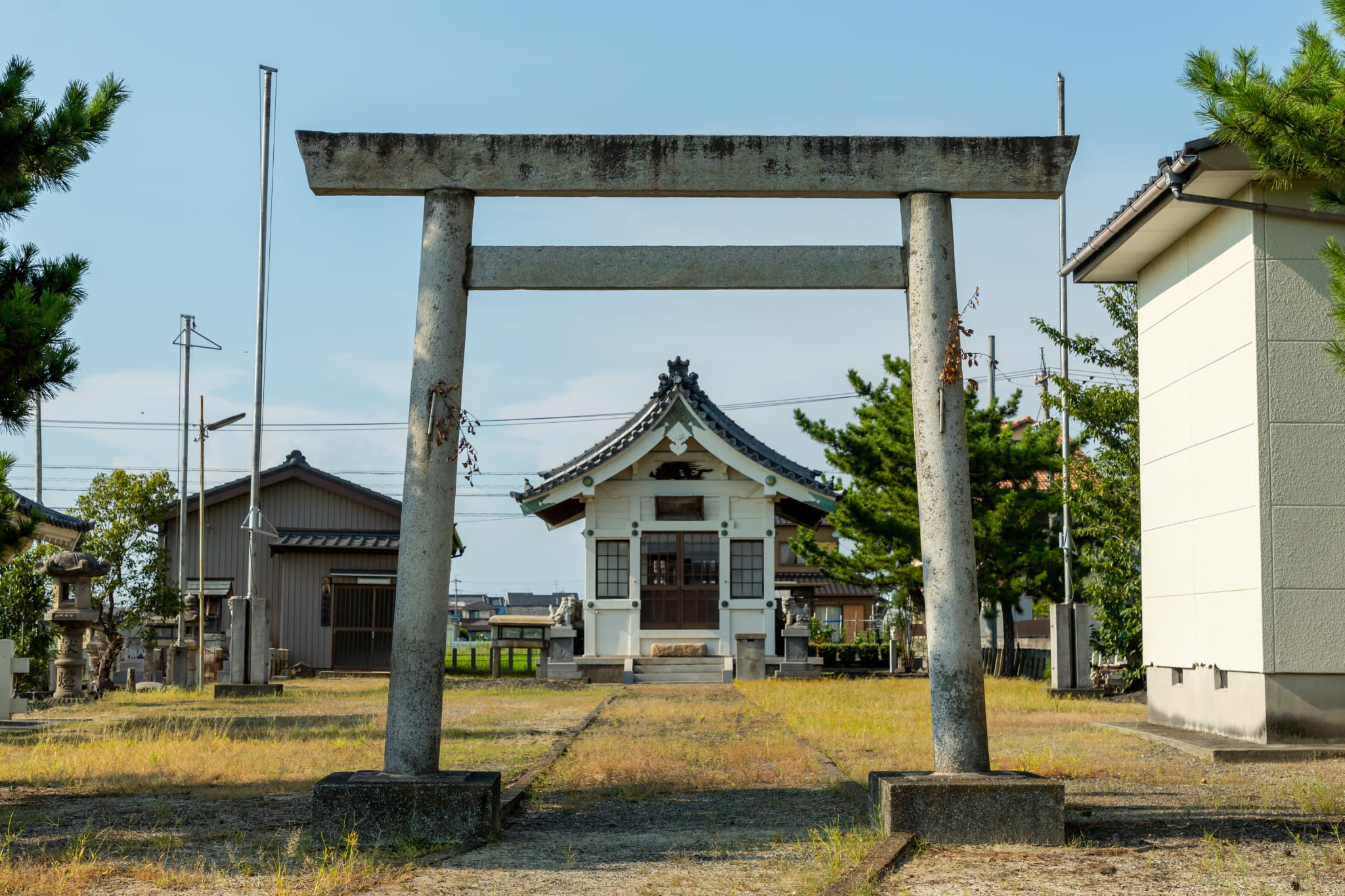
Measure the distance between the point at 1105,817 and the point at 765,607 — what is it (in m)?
16.8

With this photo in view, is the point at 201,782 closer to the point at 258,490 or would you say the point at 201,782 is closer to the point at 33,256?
the point at 33,256

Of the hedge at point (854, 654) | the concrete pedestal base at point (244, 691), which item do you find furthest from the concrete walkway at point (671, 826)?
the hedge at point (854, 654)

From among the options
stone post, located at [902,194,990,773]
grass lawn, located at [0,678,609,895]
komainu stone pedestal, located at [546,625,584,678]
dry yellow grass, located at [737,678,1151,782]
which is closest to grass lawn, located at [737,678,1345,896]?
dry yellow grass, located at [737,678,1151,782]

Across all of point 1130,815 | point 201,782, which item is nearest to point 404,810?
point 201,782

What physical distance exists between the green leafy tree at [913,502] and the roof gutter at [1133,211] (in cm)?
960

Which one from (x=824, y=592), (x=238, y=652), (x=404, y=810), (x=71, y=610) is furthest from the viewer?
(x=824, y=592)

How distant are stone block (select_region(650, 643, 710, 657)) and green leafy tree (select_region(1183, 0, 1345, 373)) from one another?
17.8 metres

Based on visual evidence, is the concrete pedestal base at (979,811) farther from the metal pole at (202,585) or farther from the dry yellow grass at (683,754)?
the metal pole at (202,585)

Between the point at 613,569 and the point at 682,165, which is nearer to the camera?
the point at 682,165

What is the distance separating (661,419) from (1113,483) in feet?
32.2

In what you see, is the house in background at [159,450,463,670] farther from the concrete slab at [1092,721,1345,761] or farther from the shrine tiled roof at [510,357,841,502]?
the concrete slab at [1092,721,1345,761]

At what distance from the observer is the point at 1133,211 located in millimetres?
12008

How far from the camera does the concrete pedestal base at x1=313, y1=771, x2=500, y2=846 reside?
7035mm

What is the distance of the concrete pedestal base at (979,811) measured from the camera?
22.7ft
